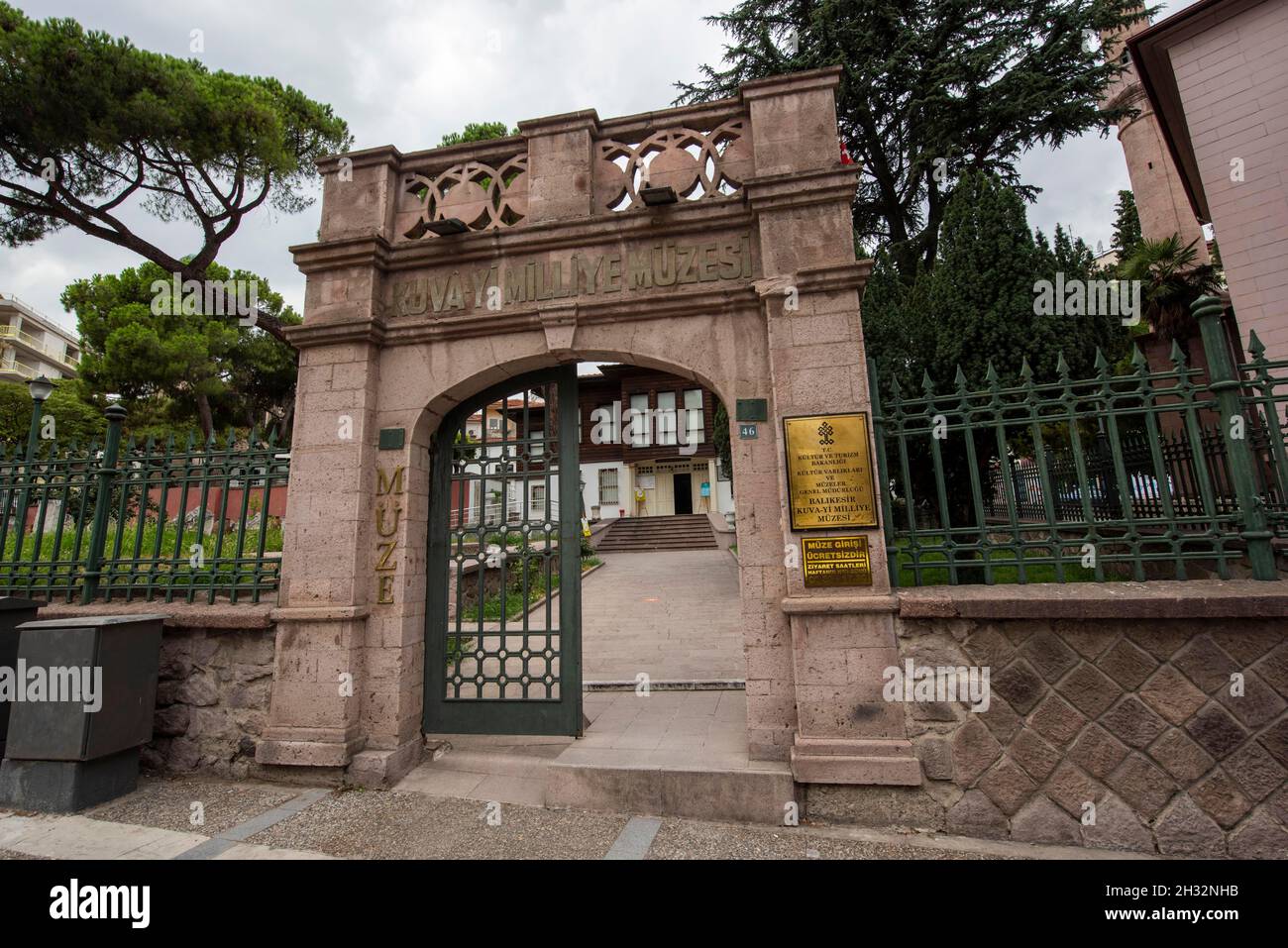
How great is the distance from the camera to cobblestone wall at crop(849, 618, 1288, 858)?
123 inches

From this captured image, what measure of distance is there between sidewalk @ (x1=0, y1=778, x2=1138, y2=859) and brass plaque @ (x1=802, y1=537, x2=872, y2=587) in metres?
1.54

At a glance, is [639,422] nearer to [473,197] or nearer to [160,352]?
[160,352]

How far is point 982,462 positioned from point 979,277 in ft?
9.02

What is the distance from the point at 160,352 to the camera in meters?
17.6

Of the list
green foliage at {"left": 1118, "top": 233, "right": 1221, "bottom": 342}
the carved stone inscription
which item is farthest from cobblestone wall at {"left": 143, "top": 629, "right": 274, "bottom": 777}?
green foliage at {"left": 1118, "top": 233, "right": 1221, "bottom": 342}

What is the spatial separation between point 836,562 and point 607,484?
2610cm

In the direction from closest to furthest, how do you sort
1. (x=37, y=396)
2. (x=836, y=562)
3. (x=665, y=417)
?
1. (x=836, y=562)
2. (x=37, y=396)
3. (x=665, y=417)

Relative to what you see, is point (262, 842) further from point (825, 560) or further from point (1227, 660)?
point (1227, 660)

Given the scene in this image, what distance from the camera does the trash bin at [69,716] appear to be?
3.94 metres

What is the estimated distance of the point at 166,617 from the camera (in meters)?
4.59

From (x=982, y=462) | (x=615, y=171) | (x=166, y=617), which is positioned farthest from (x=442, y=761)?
(x=982, y=462)

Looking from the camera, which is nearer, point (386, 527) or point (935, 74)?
point (386, 527)
